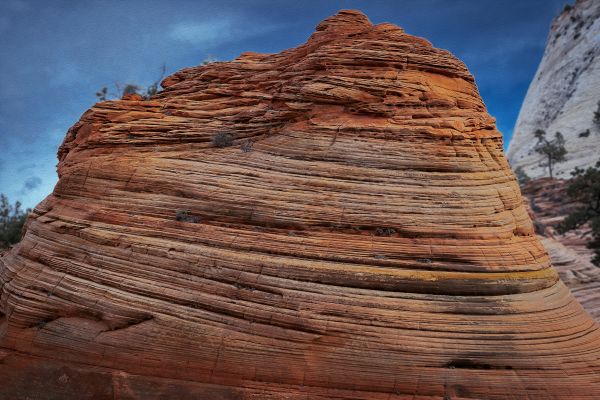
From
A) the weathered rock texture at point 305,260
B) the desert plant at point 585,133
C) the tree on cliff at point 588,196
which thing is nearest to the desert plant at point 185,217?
the weathered rock texture at point 305,260

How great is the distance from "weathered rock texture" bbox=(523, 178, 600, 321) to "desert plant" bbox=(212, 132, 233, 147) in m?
16.9

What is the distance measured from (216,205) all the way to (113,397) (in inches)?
162

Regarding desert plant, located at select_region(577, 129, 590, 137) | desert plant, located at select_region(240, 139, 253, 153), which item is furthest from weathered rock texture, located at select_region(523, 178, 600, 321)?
desert plant, located at select_region(577, 129, 590, 137)

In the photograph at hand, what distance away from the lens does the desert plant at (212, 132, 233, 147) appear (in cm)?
1068

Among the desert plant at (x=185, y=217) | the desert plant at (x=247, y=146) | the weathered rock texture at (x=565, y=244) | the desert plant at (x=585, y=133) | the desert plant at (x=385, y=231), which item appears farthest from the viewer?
the desert plant at (x=585, y=133)

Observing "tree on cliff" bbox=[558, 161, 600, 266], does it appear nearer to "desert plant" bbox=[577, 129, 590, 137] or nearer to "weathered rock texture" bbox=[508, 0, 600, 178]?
"weathered rock texture" bbox=[508, 0, 600, 178]

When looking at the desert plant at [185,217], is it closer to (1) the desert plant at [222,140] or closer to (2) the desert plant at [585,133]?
(1) the desert plant at [222,140]

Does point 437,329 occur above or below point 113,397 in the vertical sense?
above

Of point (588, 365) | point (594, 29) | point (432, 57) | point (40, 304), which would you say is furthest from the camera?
point (594, 29)

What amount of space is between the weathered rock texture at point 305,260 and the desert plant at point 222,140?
0.50 feet

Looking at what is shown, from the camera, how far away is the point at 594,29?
77438 mm

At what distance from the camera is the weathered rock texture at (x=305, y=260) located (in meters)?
7.67

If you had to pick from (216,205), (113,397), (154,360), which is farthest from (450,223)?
(113,397)

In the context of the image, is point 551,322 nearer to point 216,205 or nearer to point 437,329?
point 437,329
